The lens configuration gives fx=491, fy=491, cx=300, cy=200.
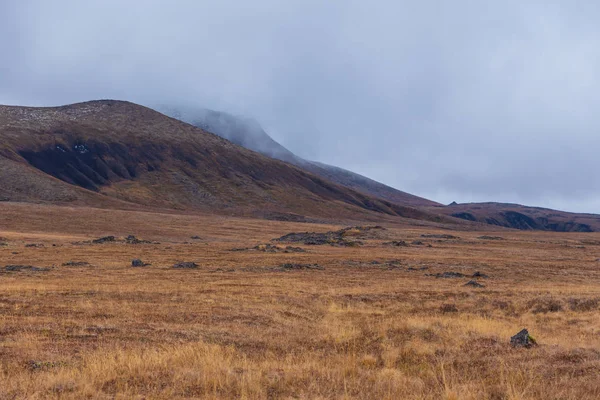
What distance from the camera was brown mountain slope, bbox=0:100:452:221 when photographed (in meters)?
129

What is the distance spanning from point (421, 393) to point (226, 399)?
323 centimetres

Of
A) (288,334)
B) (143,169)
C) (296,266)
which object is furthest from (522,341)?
(143,169)

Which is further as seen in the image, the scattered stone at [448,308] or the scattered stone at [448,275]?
the scattered stone at [448,275]

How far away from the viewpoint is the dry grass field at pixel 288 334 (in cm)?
858

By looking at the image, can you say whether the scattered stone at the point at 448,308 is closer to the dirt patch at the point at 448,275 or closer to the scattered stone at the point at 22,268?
the dirt patch at the point at 448,275

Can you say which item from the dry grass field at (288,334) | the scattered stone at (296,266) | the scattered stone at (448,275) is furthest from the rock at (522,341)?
the scattered stone at (296,266)

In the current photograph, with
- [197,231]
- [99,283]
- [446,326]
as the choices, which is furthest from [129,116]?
[446,326]

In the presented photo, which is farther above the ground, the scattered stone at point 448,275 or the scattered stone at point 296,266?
the scattered stone at point 448,275

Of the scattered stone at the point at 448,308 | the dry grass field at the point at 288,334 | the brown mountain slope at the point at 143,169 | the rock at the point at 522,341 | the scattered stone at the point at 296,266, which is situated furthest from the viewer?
the brown mountain slope at the point at 143,169

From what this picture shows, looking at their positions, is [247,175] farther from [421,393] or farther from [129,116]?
[421,393]

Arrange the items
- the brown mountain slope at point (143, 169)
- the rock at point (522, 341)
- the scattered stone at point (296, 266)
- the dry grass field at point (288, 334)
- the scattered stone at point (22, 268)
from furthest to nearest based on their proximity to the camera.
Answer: the brown mountain slope at point (143, 169) < the scattered stone at point (296, 266) < the scattered stone at point (22, 268) < the rock at point (522, 341) < the dry grass field at point (288, 334)

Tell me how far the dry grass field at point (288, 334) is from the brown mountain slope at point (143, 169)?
96640mm

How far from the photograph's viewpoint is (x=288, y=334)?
1401cm

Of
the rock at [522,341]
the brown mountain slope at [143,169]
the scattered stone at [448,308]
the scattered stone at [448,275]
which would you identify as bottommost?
the scattered stone at [448,308]
